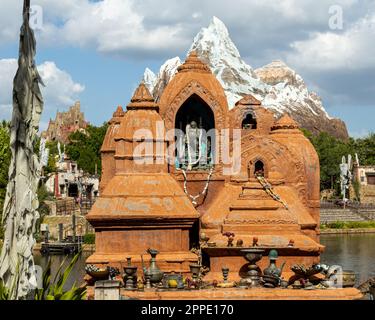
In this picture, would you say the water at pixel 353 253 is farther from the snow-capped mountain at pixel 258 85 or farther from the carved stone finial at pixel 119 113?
the snow-capped mountain at pixel 258 85

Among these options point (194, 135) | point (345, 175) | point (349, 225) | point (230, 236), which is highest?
point (345, 175)

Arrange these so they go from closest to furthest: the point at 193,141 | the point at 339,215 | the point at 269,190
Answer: the point at 269,190, the point at 193,141, the point at 339,215

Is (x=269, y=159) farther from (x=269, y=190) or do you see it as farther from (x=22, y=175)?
(x=22, y=175)

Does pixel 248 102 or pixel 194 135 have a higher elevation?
pixel 248 102

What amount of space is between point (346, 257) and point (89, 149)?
39098 mm

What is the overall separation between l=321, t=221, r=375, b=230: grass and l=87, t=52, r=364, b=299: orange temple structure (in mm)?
30903

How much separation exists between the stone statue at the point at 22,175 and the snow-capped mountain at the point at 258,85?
9504cm

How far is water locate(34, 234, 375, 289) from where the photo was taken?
108ft

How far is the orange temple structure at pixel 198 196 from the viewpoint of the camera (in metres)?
17.2

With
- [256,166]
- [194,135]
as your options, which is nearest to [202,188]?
[256,166]

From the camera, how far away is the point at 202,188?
2044 centimetres

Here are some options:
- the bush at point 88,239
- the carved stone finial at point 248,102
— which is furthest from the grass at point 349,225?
the carved stone finial at point 248,102
